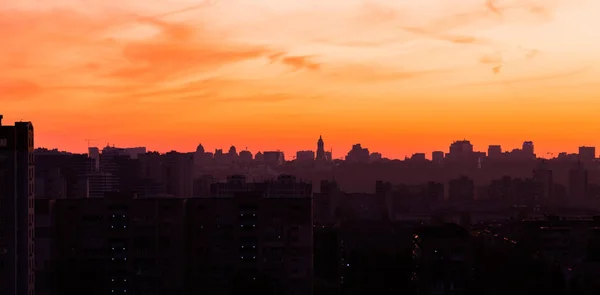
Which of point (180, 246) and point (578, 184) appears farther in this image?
point (578, 184)

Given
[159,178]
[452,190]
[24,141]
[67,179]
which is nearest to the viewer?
[24,141]

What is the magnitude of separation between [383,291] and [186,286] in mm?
9315

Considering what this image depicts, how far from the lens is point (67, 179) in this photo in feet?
357

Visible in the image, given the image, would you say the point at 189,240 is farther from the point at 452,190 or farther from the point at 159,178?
the point at 452,190

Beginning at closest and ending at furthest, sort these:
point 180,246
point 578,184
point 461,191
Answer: point 180,246 → point 461,191 → point 578,184

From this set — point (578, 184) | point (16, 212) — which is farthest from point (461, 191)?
point (16, 212)

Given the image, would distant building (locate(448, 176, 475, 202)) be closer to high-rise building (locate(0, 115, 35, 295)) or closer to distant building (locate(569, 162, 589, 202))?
distant building (locate(569, 162, 589, 202))

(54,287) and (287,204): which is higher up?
(287,204)

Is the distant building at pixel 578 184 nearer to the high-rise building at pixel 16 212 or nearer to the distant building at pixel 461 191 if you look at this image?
the distant building at pixel 461 191

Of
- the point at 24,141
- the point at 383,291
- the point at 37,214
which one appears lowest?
the point at 383,291

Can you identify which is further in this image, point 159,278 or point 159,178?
point 159,178

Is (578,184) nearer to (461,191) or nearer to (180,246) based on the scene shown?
(461,191)

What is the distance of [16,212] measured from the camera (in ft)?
128

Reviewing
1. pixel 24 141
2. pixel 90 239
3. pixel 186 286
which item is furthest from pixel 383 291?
pixel 24 141
